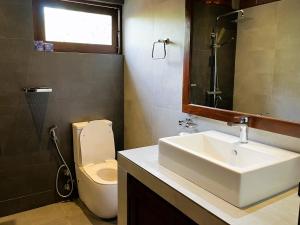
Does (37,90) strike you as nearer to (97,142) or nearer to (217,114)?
(97,142)

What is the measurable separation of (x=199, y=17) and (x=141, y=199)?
Result: 1.31 metres

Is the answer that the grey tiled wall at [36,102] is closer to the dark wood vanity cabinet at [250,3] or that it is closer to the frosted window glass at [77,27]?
the frosted window glass at [77,27]

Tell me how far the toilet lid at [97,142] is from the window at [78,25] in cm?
78

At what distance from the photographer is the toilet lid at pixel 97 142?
246cm

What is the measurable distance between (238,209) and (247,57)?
0.95 metres

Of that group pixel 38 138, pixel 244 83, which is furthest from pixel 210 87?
pixel 38 138

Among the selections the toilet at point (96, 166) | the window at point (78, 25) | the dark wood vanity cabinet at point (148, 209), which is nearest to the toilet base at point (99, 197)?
the toilet at point (96, 166)

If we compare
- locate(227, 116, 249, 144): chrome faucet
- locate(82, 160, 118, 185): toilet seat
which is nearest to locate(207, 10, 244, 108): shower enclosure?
locate(227, 116, 249, 144): chrome faucet

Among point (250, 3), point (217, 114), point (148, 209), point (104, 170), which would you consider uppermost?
point (250, 3)

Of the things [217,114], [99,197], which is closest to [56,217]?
[99,197]

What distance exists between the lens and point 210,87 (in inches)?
70.9

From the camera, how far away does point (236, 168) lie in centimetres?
101

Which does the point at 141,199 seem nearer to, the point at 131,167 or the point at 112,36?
the point at 131,167

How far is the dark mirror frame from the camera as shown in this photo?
4.26 feet
